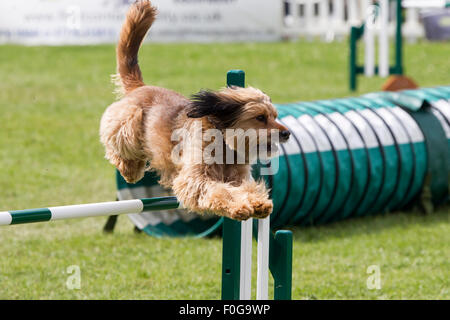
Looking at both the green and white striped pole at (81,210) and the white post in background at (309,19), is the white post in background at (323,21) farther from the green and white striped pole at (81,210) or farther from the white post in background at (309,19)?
the green and white striped pole at (81,210)

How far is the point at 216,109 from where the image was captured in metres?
3.20

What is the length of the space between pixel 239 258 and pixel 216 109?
993 millimetres

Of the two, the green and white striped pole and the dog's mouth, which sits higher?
the dog's mouth

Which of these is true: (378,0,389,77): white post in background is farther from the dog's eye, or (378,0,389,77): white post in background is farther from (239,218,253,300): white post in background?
the dog's eye

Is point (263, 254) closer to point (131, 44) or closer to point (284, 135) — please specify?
point (284, 135)

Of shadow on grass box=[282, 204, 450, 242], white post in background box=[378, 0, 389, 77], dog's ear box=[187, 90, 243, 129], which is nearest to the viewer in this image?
dog's ear box=[187, 90, 243, 129]

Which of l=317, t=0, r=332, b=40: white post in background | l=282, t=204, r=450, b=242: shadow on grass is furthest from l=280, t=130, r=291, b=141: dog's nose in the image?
l=317, t=0, r=332, b=40: white post in background

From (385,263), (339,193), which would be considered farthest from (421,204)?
(385,263)

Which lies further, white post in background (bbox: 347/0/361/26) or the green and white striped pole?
white post in background (bbox: 347/0/361/26)

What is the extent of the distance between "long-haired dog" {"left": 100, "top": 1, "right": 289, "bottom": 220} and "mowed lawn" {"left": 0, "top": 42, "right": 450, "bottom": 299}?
2356 mm

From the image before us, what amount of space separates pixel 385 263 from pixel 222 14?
423 inches

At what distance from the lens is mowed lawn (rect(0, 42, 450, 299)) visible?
19.1 feet
